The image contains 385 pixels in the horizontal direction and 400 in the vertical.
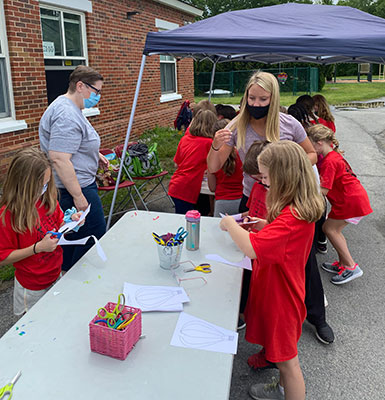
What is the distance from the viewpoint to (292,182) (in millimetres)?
1964

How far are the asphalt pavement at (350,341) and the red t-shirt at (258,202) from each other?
1037mm

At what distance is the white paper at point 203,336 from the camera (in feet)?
5.36

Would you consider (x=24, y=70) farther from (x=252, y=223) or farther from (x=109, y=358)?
(x=109, y=358)

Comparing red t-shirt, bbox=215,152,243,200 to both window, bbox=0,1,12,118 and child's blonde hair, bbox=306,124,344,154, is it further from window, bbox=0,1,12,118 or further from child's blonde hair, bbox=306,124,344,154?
window, bbox=0,1,12,118

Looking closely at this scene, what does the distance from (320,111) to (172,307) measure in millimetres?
4417

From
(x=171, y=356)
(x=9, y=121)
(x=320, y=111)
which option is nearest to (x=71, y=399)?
(x=171, y=356)

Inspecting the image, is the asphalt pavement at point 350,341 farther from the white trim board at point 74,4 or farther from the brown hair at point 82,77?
the white trim board at point 74,4

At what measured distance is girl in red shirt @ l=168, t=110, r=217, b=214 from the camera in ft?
13.0

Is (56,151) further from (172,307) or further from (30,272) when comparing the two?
(172,307)

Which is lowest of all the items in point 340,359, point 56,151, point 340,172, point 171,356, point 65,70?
point 340,359

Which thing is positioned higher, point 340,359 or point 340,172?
point 340,172

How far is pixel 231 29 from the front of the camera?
490 centimetres

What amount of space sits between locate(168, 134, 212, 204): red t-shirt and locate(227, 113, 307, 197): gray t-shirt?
826mm

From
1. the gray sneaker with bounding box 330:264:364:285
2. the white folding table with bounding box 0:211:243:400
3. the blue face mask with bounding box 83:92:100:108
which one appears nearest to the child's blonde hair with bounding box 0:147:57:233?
the white folding table with bounding box 0:211:243:400
